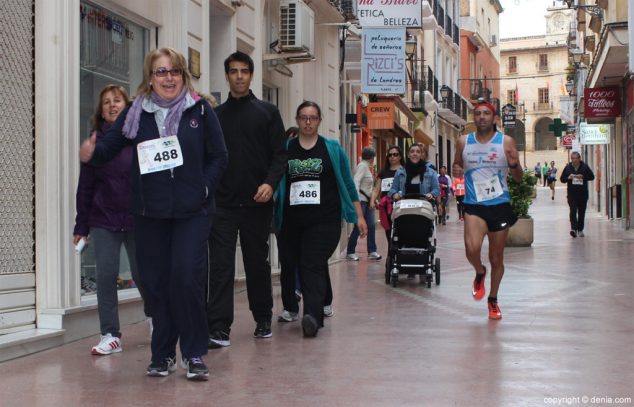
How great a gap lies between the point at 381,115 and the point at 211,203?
21902mm

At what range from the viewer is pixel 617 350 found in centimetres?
729

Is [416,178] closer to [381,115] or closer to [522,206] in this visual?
[522,206]

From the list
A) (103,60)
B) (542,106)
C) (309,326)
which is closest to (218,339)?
(309,326)

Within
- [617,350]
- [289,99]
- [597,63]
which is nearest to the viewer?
[617,350]

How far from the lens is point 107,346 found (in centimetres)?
724

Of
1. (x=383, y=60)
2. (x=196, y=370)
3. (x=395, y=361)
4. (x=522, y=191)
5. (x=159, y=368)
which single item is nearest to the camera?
(x=196, y=370)

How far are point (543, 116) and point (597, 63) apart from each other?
75456 millimetres

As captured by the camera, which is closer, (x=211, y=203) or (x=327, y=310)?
(x=211, y=203)

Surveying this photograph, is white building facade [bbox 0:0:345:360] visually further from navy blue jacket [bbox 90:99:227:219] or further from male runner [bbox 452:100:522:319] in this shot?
male runner [bbox 452:100:522:319]

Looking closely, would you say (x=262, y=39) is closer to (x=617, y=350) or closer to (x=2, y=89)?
(x=2, y=89)

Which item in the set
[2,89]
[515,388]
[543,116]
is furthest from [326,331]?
[543,116]

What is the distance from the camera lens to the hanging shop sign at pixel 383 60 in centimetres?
2019

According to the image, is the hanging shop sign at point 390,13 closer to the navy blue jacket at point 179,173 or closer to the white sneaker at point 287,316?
the white sneaker at point 287,316

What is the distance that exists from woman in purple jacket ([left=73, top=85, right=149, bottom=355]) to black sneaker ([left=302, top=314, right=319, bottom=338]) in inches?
55.4
